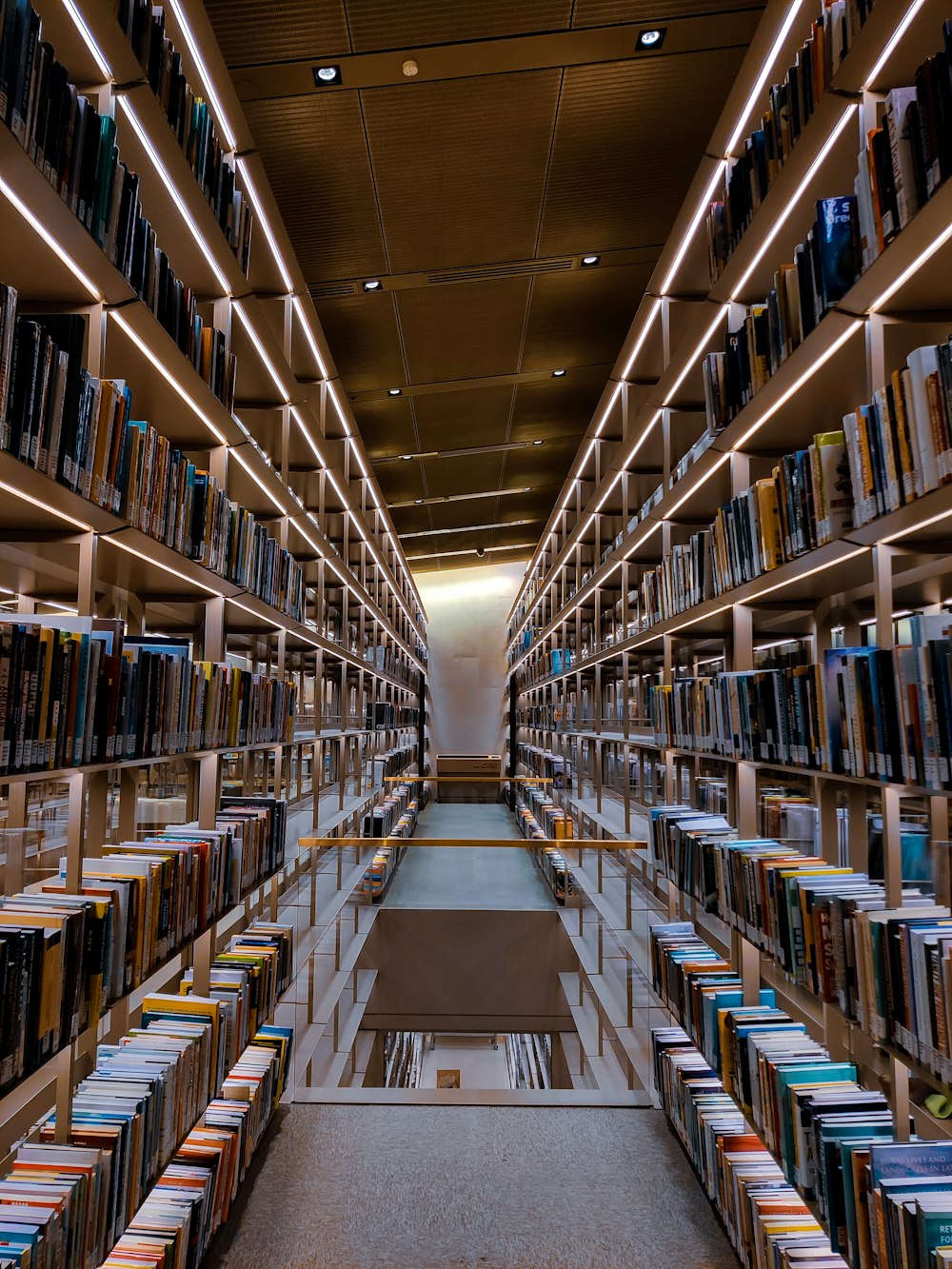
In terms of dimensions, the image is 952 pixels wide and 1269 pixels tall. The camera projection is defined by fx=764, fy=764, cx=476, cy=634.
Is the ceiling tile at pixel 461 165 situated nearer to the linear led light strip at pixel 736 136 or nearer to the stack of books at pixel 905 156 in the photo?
the linear led light strip at pixel 736 136

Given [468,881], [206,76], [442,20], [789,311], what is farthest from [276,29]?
[468,881]

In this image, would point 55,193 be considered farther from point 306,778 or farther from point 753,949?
point 306,778

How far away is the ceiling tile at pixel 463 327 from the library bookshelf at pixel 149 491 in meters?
0.74

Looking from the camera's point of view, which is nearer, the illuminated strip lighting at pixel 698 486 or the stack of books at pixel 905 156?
the stack of books at pixel 905 156

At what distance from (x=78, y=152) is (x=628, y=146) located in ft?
9.40

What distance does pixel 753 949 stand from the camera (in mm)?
2289

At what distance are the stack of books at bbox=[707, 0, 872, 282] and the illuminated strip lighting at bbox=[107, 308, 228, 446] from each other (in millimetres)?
1640

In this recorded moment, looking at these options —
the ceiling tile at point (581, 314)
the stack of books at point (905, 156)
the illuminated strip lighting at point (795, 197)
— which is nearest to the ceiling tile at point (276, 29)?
the illuminated strip lighting at point (795, 197)

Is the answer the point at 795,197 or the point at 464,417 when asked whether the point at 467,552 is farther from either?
the point at 795,197

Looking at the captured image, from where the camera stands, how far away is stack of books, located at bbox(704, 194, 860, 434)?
5.31 ft

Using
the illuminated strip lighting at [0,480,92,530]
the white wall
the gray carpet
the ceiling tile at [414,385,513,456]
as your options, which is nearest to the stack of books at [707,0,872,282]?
the illuminated strip lighting at [0,480,92,530]

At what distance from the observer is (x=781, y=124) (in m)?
2.02

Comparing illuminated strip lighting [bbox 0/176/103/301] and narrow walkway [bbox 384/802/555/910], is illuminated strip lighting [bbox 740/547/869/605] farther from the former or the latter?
narrow walkway [bbox 384/802/555/910]

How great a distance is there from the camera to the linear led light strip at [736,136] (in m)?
2.00
